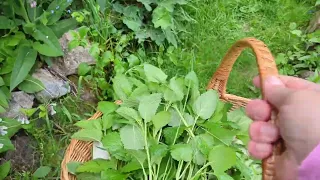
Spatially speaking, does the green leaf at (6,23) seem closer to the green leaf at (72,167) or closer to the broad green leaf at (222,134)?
the green leaf at (72,167)

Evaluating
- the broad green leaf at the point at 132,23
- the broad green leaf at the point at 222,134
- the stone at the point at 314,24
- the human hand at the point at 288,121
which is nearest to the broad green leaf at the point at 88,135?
the broad green leaf at the point at 222,134

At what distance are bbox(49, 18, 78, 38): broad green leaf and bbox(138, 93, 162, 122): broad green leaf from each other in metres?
0.64

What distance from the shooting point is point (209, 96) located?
173cm

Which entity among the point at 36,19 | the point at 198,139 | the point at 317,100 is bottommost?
the point at 198,139

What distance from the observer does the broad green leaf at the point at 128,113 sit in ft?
5.45

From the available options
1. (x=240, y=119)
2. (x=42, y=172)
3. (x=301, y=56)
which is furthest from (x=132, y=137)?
(x=301, y=56)

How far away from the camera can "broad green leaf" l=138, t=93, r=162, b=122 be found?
166 centimetres

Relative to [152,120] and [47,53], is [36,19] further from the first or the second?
[152,120]

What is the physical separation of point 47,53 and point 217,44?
1.01m

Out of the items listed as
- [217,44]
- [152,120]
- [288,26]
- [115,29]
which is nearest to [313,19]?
[288,26]

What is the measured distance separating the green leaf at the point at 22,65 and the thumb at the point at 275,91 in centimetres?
114

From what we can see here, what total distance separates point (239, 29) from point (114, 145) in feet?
4.78

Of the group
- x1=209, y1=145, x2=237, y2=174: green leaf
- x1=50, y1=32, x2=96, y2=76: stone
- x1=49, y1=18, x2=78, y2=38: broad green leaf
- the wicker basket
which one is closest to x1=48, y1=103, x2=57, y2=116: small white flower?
x1=50, y1=32, x2=96, y2=76: stone

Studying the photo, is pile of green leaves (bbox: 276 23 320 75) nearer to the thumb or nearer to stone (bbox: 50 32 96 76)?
stone (bbox: 50 32 96 76)
